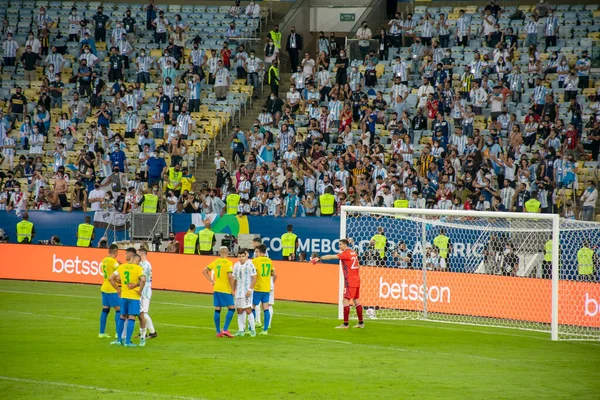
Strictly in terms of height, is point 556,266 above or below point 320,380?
above

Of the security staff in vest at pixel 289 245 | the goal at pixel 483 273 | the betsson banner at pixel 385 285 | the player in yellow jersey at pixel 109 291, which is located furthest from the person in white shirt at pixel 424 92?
the player in yellow jersey at pixel 109 291

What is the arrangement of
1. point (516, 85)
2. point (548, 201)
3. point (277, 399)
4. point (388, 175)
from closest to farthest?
point (277, 399) < point (548, 201) < point (388, 175) < point (516, 85)

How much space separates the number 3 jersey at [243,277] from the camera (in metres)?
19.7

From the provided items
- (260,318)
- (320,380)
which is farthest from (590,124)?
(320,380)

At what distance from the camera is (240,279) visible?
1977cm

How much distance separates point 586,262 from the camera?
2298 cm

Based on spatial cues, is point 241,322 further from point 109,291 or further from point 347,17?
point 347,17

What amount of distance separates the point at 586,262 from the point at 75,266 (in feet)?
52.9

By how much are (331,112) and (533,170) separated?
27.3 ft

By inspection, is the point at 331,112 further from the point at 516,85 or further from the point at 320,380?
the point at 320,380

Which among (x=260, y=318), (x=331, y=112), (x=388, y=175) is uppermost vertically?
(x=331, y=112)

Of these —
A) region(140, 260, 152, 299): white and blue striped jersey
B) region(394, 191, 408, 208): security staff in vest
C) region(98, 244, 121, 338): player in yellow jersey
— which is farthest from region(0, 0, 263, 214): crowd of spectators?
region(140, 260, 152, 299): white and blue striped jersey

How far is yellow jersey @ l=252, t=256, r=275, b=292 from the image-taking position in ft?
67.7

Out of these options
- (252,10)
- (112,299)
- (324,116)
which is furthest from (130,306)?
(252,10)
